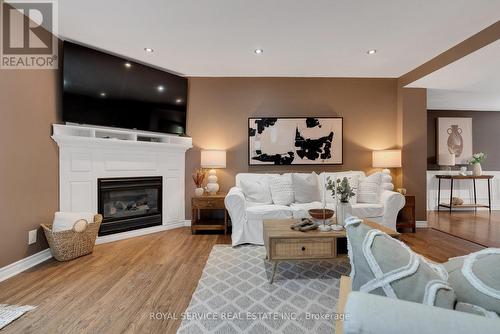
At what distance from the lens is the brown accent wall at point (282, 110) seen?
157 inches

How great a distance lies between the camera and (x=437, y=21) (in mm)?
2369

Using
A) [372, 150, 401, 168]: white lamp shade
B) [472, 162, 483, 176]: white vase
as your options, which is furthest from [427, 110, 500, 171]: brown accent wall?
[372, 150, 401, 168]: white lamp shade

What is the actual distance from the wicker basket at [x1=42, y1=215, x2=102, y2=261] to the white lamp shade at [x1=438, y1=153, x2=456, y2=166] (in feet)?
21.8

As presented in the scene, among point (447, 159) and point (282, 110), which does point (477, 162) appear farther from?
point (282, 110)

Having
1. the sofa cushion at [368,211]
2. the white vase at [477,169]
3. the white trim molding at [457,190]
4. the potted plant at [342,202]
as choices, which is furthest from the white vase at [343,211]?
the white vase at [477,169]

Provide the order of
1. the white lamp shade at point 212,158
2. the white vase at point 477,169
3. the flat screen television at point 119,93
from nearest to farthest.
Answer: the flat screen television at point 119,93, the white lamp shade at point 212,158, the white vase at point 477,169

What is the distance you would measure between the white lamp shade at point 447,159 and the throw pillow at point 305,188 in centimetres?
373

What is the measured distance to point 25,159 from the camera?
239cm

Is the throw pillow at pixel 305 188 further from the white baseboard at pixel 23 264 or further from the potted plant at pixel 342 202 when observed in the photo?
the white baseboard at pixel 23 264

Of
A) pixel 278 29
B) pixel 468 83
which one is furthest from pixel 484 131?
pixel 278 29

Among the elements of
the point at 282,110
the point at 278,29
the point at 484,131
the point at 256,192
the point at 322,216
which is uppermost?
the point at 278,29

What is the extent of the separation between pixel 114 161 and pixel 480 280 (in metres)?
3.62

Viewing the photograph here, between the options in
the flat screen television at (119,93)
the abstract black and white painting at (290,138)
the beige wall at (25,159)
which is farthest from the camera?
the abstract black and white painting at (290,138)

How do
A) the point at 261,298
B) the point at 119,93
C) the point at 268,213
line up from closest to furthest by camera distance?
the point at 261,298 → the point at 268,213 → the point at 119,93
